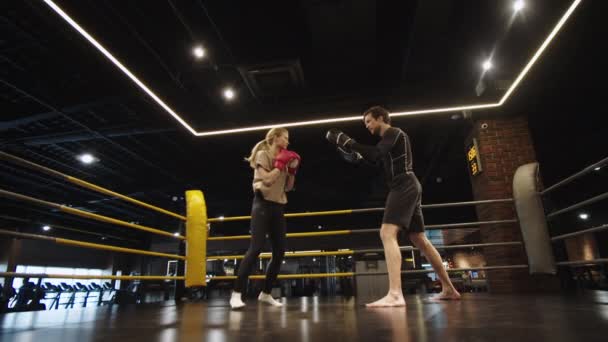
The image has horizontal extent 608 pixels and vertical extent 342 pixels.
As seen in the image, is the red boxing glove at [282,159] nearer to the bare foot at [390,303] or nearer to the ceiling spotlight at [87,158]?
the bare foot at [390,303]

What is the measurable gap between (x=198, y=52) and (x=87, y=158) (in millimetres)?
5387

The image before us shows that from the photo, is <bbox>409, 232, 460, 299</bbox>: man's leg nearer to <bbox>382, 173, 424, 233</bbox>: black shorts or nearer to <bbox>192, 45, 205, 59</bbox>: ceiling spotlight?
<bbox>382, 173, 424, 233</bbox>: black shorts

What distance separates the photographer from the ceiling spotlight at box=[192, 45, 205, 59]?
12.1ft

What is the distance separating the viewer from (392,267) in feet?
6.79

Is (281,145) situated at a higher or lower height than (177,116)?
lower

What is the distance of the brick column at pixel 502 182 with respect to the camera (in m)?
3.76

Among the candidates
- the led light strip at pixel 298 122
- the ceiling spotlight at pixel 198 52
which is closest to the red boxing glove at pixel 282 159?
the ceiling spotlight at pixel 198 52

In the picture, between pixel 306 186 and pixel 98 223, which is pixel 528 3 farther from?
pixel 98 223

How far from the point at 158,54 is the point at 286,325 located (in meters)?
3.49

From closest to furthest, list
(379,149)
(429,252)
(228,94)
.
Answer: (379,149), (429,252), (228,94)

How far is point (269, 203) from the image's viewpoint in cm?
232

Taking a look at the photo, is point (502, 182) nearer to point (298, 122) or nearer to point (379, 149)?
point (298, 122)

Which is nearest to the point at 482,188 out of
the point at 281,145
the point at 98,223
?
the point at 281,145

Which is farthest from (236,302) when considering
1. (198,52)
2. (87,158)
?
(87,158)
